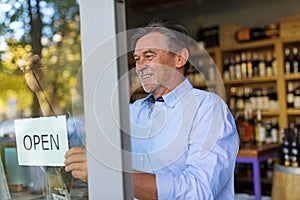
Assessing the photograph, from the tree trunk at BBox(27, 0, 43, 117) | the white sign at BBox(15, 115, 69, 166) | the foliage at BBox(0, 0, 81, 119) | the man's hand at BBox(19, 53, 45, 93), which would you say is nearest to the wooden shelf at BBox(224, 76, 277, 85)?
the tree trunk at BBox(27, 0, 43, 117)

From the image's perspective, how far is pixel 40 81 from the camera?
1133 millimetres

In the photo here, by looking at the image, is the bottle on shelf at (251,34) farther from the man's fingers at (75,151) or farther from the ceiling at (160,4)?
the man's fingers at (75,151)

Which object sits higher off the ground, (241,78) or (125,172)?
(241,78)

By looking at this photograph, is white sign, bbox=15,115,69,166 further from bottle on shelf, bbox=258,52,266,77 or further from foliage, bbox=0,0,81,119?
bottle on shelf, bbox=258,52,266,77

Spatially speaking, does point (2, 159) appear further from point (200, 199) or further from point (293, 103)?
point (293, 103)

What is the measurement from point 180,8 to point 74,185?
3.05 meters

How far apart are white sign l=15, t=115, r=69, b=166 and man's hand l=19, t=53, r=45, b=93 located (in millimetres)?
97

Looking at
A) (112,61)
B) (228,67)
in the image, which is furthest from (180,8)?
(112,61)

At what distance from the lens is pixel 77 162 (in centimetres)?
95

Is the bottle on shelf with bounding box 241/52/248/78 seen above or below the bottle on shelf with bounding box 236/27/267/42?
below

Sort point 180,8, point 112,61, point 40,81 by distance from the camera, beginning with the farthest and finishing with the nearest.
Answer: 1. point 180,8
2. point 40,81
3. point 112,61

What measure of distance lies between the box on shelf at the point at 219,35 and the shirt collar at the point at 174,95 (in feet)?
8.49

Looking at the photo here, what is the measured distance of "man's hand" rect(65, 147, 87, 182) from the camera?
92 centimetres

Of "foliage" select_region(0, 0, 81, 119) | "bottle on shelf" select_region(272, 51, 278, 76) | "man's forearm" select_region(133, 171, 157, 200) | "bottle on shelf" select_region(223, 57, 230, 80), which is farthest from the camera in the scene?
"bottle on shelf" select_region(223, 57, 230, 80)
